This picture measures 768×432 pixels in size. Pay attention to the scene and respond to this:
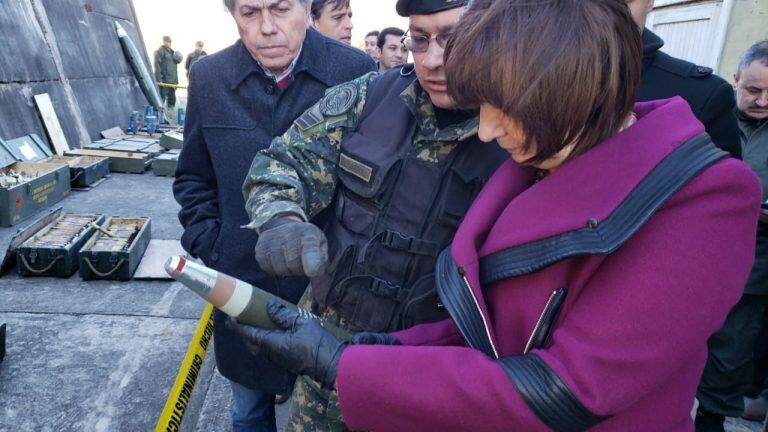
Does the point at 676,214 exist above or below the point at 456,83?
below

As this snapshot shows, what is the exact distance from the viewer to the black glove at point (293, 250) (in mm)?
1483

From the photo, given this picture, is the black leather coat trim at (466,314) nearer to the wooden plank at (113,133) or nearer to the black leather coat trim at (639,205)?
the black leather coat trim at (639,205)

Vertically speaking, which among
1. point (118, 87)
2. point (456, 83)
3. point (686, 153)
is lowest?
point (118, 87)

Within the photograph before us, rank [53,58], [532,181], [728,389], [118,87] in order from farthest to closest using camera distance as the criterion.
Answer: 1. [118,87]
2. [53,58]
3. [728,389]
4. [532,181]

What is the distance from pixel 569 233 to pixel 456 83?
37cm

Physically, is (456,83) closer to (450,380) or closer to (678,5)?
(450,380)

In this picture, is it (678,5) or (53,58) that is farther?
(53,58)

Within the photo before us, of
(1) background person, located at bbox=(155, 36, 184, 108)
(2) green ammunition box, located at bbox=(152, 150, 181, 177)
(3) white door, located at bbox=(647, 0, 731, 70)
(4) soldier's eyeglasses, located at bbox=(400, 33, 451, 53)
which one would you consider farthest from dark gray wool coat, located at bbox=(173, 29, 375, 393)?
(1) background person, located at bbox=(155, 36, 184, 108)

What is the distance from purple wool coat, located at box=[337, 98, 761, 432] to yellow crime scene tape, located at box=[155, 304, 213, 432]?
1414mm

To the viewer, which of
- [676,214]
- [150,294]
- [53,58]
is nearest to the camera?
[676,214]

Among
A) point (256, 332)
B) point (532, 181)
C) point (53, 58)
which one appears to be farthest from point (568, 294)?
point (53, 58)

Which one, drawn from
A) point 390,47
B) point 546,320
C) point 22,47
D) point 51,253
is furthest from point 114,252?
point 22,47

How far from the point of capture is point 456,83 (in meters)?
1.09

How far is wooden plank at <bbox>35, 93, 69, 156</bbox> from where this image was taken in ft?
26.5
